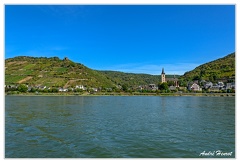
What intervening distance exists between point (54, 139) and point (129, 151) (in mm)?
4432

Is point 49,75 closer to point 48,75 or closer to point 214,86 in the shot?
point 48,75

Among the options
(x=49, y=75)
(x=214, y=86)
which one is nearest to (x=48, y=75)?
(x=49, y=75)

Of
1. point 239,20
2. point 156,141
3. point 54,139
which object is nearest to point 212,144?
point 156,141

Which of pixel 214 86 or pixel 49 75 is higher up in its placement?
pixel 49 75

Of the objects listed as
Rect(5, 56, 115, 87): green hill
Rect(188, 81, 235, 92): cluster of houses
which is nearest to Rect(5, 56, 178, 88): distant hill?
Rect(5, 56, 115, 87): green hill

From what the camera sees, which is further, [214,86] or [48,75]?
[48,75]

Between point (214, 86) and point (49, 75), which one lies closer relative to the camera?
point (214, 86)

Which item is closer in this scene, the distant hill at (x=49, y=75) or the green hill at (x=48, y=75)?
the distant hill at (x=49, y=75)

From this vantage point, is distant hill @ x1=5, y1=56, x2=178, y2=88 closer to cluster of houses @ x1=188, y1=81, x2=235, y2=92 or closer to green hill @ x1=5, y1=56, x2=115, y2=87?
green hill @ x1=5, y1=56, x2=115, y2=87

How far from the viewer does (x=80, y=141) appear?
1044 cm

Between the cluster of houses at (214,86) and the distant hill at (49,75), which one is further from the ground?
the distant hill at (49,75)

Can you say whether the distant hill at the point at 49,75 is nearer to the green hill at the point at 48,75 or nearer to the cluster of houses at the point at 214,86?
the green hill at the point at 48,75

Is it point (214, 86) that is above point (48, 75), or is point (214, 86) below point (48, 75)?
below

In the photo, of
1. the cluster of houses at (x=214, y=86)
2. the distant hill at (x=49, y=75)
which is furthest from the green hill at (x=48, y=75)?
the cluster of houses at (x=214, y=86)
